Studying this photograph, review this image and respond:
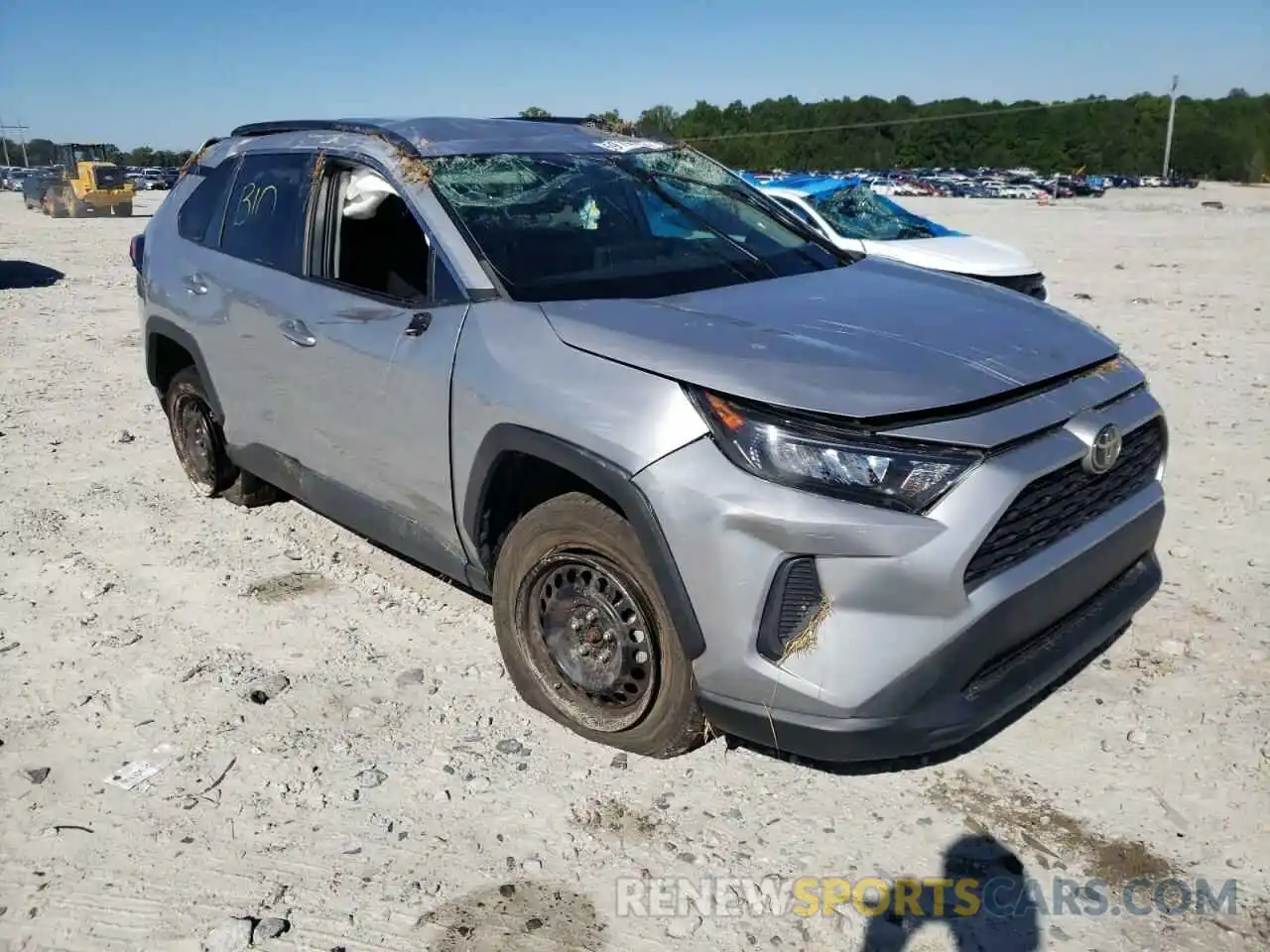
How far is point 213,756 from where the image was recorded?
10.7 feet

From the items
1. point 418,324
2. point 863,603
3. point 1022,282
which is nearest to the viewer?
point 863,603

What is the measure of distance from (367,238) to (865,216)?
8.08 metres

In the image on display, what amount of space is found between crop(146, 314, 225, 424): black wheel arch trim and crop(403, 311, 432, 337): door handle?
1792 millimetres

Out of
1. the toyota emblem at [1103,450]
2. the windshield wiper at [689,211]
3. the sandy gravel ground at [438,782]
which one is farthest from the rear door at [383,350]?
the toyota emblem at [1103,450]

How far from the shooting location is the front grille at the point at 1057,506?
2570 millimetres

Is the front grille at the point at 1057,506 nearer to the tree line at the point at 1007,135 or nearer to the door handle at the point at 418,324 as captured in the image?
the door handle at the point at 418,324

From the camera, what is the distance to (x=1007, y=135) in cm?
10744

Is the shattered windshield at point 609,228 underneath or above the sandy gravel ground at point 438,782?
above

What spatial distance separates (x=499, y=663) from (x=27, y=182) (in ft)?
141

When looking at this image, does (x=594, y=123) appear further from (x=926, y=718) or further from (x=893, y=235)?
(x=893, y=235)

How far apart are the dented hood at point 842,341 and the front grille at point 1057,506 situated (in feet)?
0.92

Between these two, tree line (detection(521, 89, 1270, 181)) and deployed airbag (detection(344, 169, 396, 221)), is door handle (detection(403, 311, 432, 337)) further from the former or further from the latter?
tree line (detection(521, 89, 1270, 181))

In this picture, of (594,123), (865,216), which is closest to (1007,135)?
(865,216)

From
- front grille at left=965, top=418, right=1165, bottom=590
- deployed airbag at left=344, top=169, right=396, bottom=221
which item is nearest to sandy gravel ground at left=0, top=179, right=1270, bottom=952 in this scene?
front grille at left=965, top=418, right=1165, bottom=590
